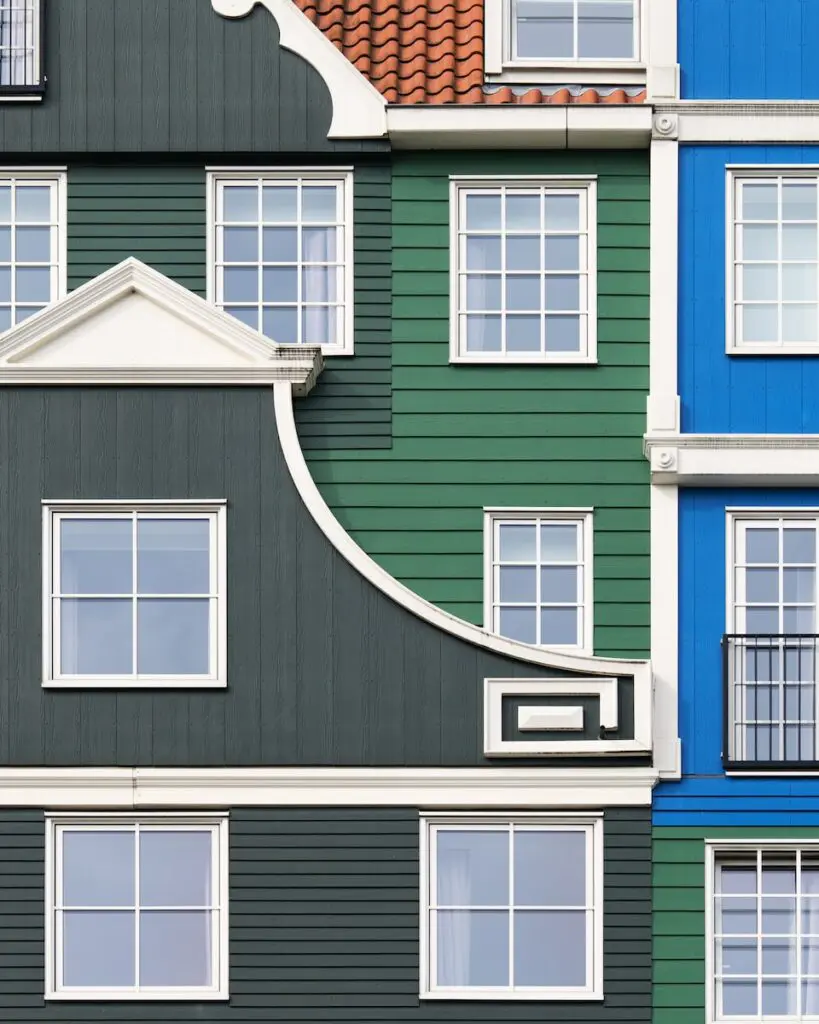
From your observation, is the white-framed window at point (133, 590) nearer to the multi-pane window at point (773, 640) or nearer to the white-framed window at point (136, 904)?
the white-framed window at point (136, 904)

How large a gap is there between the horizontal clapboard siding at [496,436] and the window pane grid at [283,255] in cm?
77

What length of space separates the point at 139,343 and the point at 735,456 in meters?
6.82

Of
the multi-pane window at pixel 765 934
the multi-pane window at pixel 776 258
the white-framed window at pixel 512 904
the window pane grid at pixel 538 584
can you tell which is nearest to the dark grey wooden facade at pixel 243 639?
the white-framed window at pixel 512 904

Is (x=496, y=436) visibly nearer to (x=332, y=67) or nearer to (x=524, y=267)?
(x=524, y=267)

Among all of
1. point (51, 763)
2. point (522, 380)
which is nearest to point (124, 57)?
point (522, 380)

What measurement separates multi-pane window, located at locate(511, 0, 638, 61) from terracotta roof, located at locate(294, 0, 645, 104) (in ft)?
1.60

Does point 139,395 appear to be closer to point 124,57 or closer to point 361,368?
point 361,368

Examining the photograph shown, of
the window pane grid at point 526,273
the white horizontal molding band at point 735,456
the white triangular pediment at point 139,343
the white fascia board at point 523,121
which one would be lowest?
the white horizontal molding band at point 735,456

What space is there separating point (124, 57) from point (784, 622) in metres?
10.1

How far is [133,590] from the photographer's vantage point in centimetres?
2447

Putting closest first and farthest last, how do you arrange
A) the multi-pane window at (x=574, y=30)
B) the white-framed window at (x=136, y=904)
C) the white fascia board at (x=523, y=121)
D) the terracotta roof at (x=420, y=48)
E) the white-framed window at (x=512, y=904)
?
the white-framed window at (x=136, y=904)
the white-framed window at (x=512, y=904)
the white fascia board at (x=523, y=121)
the terracotta roof at (x=420, y=48)
the multi-pane window at (x=574, y=30)

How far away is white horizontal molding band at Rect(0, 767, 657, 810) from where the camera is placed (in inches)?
947

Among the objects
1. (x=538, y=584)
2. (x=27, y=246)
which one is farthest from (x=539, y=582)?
(x=27, y=246)

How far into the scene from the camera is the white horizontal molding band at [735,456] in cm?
2489
